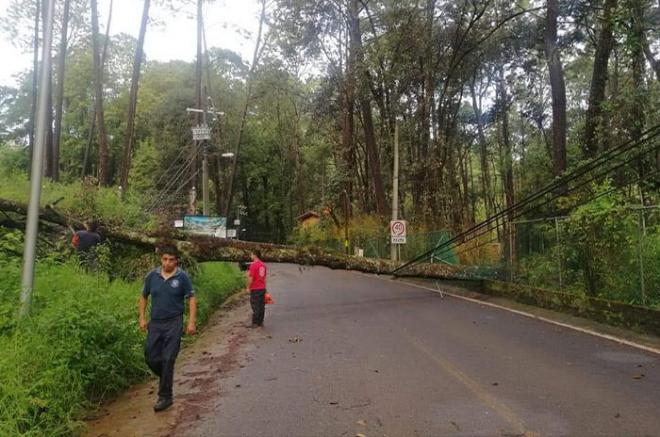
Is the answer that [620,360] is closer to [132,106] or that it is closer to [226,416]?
[226,416]

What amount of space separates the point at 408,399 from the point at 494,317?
21.9ft

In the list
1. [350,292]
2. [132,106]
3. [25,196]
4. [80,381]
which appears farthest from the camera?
[132,106]

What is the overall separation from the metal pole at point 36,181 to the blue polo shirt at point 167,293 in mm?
1875

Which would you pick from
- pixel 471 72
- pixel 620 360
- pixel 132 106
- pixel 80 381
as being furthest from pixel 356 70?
pixel 80 381

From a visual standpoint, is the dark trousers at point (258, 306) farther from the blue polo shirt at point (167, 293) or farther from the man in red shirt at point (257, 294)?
the blue polo shirt at point (167, 293)

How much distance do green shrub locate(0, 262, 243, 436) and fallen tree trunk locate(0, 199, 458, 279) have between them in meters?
3.03

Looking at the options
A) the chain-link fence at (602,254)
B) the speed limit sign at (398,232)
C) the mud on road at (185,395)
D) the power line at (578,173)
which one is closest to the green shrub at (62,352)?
the mud on road at (185,395)

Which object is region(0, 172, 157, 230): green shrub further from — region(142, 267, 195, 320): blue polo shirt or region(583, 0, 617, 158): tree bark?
region(583, 0, 617, 158): tree bark

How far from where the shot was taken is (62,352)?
6434 millimetres

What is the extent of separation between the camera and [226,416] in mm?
5867

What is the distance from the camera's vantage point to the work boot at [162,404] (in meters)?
6.14

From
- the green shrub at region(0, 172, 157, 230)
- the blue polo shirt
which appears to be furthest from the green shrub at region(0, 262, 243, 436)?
the green shrub at region(0, 172, 157, 230)

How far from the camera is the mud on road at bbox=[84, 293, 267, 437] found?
18.7ft

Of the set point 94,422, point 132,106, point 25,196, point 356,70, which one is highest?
point 356,70
